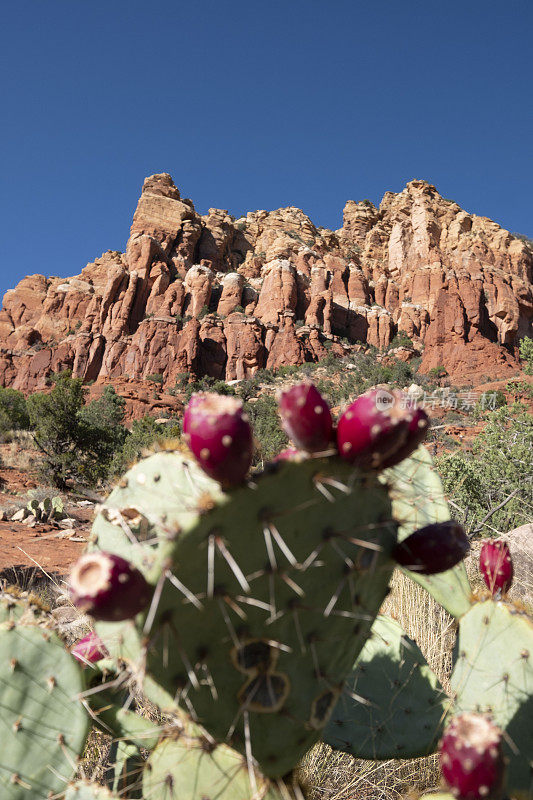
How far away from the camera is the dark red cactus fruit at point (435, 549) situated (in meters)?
1.00

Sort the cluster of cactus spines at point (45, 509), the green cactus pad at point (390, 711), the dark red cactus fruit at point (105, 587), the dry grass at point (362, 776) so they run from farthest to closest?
the cluster of cactus spines at point (45, 509)
the dry grass at point (362, 776)
the green cactus pad at point (390, 711)
the dark red cactus fruit at point (105, 587)

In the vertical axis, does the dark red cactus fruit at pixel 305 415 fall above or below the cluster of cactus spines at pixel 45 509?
above

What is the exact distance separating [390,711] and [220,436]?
57.0 inches

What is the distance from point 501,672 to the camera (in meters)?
1.45

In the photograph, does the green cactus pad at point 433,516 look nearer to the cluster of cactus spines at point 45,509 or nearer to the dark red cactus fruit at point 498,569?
the dark red cactus fruit at point 498,569

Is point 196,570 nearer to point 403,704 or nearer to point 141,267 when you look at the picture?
point 403,704

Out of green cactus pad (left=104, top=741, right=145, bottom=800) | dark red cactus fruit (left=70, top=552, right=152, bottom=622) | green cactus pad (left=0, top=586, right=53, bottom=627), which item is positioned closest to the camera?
dark red cactus fruit (left=70, top=552, right=152, bottom=622)

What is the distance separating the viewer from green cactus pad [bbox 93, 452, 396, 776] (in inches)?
33.9

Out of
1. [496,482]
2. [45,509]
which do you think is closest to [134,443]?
[45,509]

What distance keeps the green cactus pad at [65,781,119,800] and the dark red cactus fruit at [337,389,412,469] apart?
41.4 inches

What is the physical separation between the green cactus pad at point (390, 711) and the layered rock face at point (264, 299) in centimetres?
3124

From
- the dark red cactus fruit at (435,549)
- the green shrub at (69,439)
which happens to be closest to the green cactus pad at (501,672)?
the dark red cactus fruit at (435,549)

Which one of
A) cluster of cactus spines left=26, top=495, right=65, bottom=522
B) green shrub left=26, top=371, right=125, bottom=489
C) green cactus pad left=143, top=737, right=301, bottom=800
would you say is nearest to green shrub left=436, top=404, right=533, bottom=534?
green cactus pad left=143, top=737, right=301, bottom=800

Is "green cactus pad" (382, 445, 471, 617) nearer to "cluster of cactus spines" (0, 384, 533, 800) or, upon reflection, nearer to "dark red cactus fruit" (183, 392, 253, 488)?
"cluster of cactus spines" (0, 384, 533, 800)
